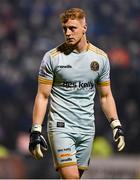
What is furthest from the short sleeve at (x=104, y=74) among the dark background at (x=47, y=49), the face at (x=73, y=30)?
the dark background at (x=47, y=49)

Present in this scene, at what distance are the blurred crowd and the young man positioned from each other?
8014 mm

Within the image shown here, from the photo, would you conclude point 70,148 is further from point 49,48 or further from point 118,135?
point 49,48

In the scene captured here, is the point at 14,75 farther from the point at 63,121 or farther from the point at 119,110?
the point at 63,121

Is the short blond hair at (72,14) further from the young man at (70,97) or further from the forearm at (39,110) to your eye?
the forearm at (39,110)

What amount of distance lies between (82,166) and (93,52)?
1.08 metres

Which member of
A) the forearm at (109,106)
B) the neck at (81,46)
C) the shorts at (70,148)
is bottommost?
the shorts at (70,148)

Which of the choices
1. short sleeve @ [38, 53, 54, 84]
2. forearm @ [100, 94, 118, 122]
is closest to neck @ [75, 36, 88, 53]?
short sleeve @ [38, 53, 54, 84]

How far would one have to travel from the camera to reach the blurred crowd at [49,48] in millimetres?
15719

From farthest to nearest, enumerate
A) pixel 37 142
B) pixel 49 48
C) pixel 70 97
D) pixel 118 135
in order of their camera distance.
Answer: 1. pixel 49 48
2. pixel 118 135
3. pixel 70 97
4. pixel 37 142

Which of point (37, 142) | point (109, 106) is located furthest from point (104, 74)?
point (37, 142)

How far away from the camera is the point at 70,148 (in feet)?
22.6

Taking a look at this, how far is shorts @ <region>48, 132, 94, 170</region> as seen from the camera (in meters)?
6.87

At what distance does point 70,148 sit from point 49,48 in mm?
11061

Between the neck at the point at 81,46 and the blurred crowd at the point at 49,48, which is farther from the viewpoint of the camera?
the blurred crowd at the point at 49,48
